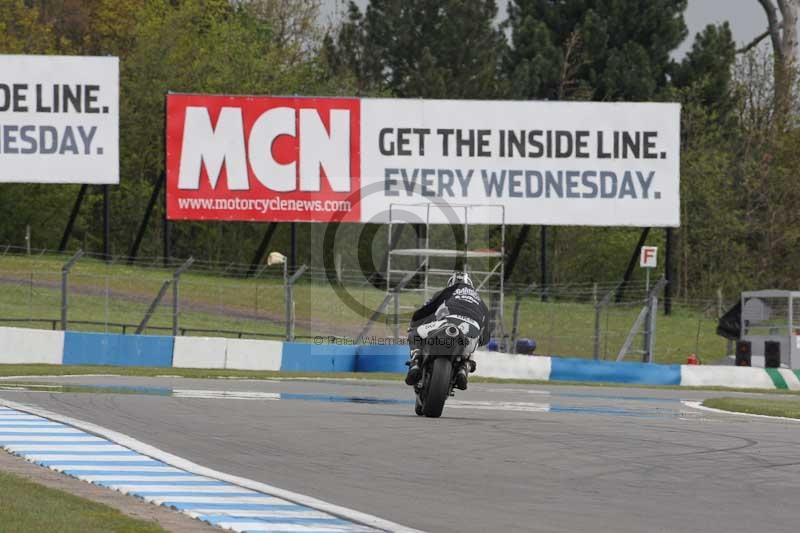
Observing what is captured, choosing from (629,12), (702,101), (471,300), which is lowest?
(471,300)

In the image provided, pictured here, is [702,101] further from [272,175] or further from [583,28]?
[272,175]

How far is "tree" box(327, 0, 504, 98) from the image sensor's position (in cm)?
7075

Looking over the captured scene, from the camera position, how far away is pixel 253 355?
28828 millimetres

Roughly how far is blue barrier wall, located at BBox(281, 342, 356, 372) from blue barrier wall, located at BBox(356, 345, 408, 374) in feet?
1.29

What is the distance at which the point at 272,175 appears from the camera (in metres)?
39.4

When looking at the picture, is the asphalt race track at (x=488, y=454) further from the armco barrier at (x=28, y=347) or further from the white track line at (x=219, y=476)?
the armco barrier at (x=28, y=347)

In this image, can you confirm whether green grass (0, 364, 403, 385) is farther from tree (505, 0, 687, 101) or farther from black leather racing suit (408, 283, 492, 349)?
tree (505, 0, 687, 101)

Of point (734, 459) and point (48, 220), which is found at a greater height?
point (48, 220)

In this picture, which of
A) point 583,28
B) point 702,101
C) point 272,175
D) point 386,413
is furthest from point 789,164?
point 386,413

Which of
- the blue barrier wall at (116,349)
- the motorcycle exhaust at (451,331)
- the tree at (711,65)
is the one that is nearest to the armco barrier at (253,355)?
the blue barrier wall at (116,349)

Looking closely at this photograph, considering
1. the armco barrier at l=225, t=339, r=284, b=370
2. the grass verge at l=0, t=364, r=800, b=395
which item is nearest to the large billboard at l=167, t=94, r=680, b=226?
the armco barrier at l=225, t=339, r=284, b=370

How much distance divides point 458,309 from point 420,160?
80.5ft

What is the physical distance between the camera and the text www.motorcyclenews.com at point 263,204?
3919 centimetres

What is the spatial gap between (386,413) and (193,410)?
83.4 inches
